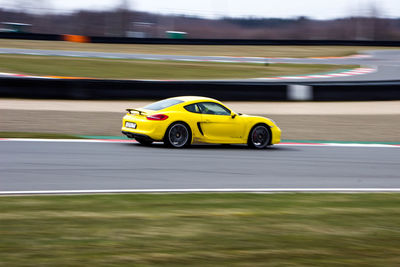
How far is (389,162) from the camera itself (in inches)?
449

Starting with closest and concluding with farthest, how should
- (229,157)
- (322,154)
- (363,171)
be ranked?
(363,171) → (229,157) → (322,154)

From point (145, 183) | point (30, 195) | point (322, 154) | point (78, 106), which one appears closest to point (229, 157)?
point (322, 154)

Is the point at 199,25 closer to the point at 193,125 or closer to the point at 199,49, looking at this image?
the point at 199,49

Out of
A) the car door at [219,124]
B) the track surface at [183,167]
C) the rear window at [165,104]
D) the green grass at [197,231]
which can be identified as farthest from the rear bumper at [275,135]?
the green grass at [197,231]

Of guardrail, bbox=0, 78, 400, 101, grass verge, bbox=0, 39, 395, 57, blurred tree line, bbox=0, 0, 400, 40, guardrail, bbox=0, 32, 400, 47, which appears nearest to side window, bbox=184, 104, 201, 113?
guardrail, bbox=0, 78, 400, 101

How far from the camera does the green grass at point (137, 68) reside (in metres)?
23.9

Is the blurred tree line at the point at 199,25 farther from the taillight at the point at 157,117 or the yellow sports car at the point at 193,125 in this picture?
the taillight at the point at 157,117

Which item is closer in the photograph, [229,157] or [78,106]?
[229,157]

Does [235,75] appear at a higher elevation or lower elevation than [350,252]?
higher

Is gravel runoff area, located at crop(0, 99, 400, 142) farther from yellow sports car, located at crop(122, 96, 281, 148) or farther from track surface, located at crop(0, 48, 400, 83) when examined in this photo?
track surface, located at crop(0, 48, 400, 83)

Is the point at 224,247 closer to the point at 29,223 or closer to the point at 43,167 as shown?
the point at 29,223

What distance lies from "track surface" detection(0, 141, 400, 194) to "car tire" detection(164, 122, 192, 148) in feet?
0.64

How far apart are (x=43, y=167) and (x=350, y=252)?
547cm

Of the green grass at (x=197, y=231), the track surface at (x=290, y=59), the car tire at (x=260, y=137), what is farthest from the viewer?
the track surface at (x=290, y=59)
